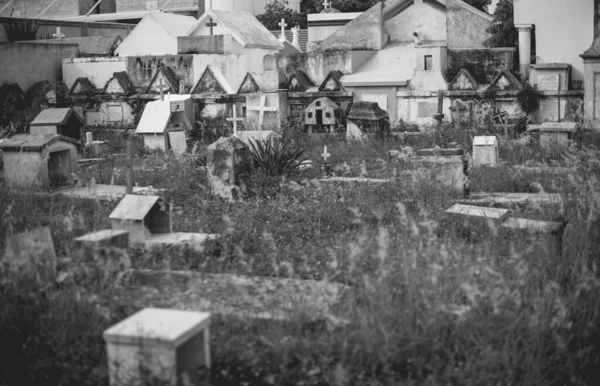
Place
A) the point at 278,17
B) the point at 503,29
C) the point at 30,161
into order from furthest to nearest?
the point at 278,17 < the point at 503,29 < the point at 30,161

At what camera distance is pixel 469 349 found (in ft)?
13.6

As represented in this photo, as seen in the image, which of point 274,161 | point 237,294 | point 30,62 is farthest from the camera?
point 30,62

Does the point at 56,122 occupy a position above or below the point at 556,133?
above

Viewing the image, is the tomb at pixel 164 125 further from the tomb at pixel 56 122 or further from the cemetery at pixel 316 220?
the tomb at pixel 56 122

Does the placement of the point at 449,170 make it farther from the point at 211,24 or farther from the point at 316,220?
the point at 211,24

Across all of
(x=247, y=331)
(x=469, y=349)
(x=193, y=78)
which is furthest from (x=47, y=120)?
(x=469, y=349)

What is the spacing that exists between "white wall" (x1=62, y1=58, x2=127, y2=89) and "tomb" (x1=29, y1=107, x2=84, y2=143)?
6.60m

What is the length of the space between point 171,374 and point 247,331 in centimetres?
80

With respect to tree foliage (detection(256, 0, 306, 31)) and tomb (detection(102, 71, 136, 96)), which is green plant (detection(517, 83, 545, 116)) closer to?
tomb (detection(102, 71, 136, 96))

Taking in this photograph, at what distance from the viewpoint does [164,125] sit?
13977mm

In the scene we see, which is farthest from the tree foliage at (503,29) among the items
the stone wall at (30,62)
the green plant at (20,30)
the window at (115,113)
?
Result: the green plant at (20,30)

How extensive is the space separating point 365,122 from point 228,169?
5811 mm

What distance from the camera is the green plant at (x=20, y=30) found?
21.9m

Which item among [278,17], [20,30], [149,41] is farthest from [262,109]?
[278,17]
